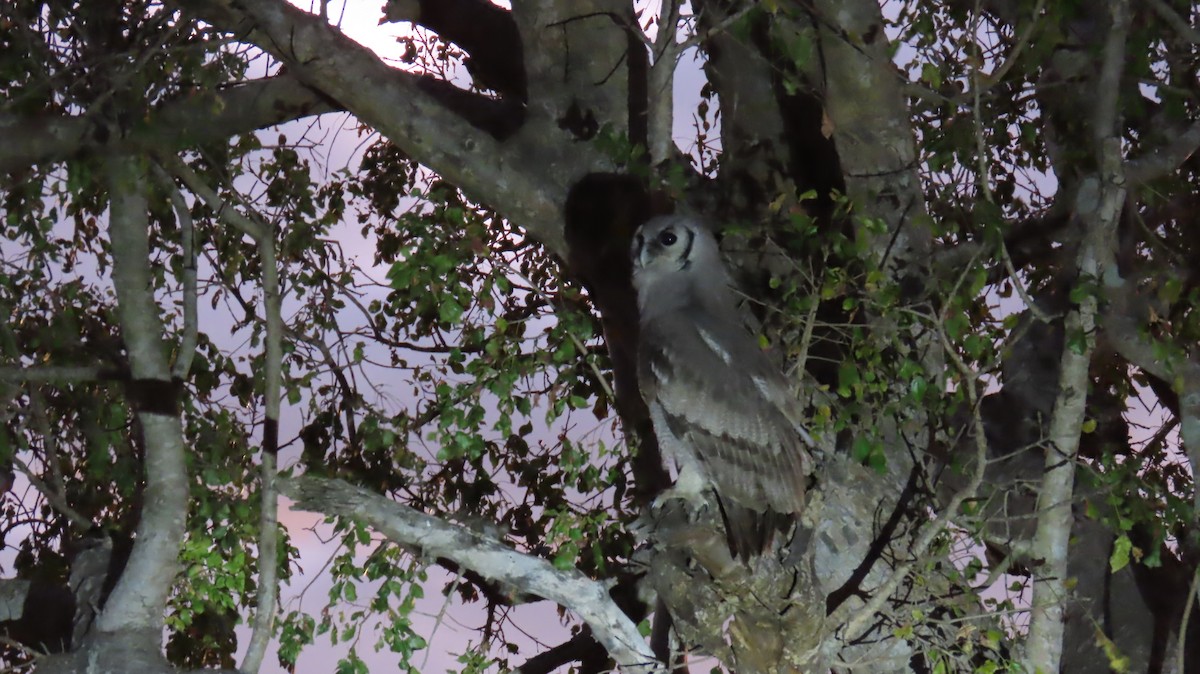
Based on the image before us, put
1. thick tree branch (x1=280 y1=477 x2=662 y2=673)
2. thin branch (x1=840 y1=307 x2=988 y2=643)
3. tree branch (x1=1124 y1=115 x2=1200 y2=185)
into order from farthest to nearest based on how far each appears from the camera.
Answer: tree branch (x1=1124 y1=115 x2=1200 y2=185) → thick tree branch (x1=280 y1=477 x2=662 y2=673) → thin branch (x1=840 y1=307 x2=988 y2=643)

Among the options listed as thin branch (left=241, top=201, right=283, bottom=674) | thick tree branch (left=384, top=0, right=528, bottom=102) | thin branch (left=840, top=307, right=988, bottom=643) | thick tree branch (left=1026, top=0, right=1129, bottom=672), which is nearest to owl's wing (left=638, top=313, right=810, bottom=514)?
thin branch (left=840, top=307, right=988, bottom=643)

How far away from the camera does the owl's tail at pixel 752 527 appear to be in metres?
3.54

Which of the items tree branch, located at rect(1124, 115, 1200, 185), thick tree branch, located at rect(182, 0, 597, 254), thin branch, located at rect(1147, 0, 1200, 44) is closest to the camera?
thin branch, located at rect(1147, 0, 1200, 44)

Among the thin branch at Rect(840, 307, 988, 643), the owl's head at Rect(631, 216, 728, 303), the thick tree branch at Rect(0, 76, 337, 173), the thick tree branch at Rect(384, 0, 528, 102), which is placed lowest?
the thin branch at Rect(840, 307, 988, 643)

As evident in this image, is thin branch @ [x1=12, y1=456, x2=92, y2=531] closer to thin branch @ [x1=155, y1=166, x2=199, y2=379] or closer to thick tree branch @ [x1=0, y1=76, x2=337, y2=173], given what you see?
thin branch @ [x1=155, y1=166, x2=199, y2=379]

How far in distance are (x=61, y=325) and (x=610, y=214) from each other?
8.39ft

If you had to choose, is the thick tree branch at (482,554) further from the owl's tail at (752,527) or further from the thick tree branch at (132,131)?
the thick tree branch at (132,131)

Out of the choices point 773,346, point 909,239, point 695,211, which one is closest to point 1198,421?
point 909,239

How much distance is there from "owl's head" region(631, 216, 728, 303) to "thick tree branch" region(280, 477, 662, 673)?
130 centimetres

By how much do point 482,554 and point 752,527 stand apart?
94cm

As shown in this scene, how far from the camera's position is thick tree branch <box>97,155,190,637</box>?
411 centimetres

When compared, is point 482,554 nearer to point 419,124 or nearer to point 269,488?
point 269,488

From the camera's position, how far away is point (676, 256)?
4.23m

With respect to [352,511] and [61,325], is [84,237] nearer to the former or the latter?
[61,325]
